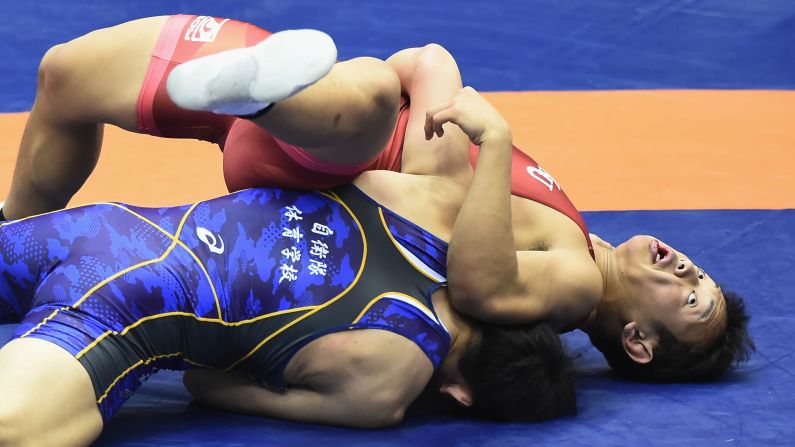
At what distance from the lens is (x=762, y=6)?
237 inches

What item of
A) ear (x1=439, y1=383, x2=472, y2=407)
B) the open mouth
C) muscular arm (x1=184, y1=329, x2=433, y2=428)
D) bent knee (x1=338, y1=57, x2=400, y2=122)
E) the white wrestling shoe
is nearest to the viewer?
the white wrestling shoe

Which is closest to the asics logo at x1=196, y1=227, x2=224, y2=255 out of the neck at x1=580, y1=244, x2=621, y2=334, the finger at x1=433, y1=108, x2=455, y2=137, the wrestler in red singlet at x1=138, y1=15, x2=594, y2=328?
the wrestler in red singlet at x1=138, y1=15, x2=594, y2=328

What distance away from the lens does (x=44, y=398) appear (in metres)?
2.55

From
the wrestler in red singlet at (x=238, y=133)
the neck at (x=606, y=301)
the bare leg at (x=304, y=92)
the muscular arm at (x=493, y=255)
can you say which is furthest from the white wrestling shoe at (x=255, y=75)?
the neck at (x=606, y=301)

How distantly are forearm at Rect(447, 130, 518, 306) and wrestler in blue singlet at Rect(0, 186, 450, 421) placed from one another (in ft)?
0.33

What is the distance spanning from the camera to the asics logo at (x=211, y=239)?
2896 mm

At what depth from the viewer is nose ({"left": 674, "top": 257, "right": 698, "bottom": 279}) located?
127 inches

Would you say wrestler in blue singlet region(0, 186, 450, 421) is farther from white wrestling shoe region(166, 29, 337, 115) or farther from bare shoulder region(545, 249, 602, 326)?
white wrestling shoe region(166, 29, 337, 115)

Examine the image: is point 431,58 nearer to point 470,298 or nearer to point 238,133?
point 238,133

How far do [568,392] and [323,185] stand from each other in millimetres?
705

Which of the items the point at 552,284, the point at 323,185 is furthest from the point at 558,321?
the point at 323,185

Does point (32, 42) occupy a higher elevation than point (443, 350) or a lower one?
higher

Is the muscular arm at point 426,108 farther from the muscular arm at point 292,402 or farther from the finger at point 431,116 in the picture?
the muscular arm at point 292,402

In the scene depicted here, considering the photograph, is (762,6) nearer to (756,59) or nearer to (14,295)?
(756,59)
